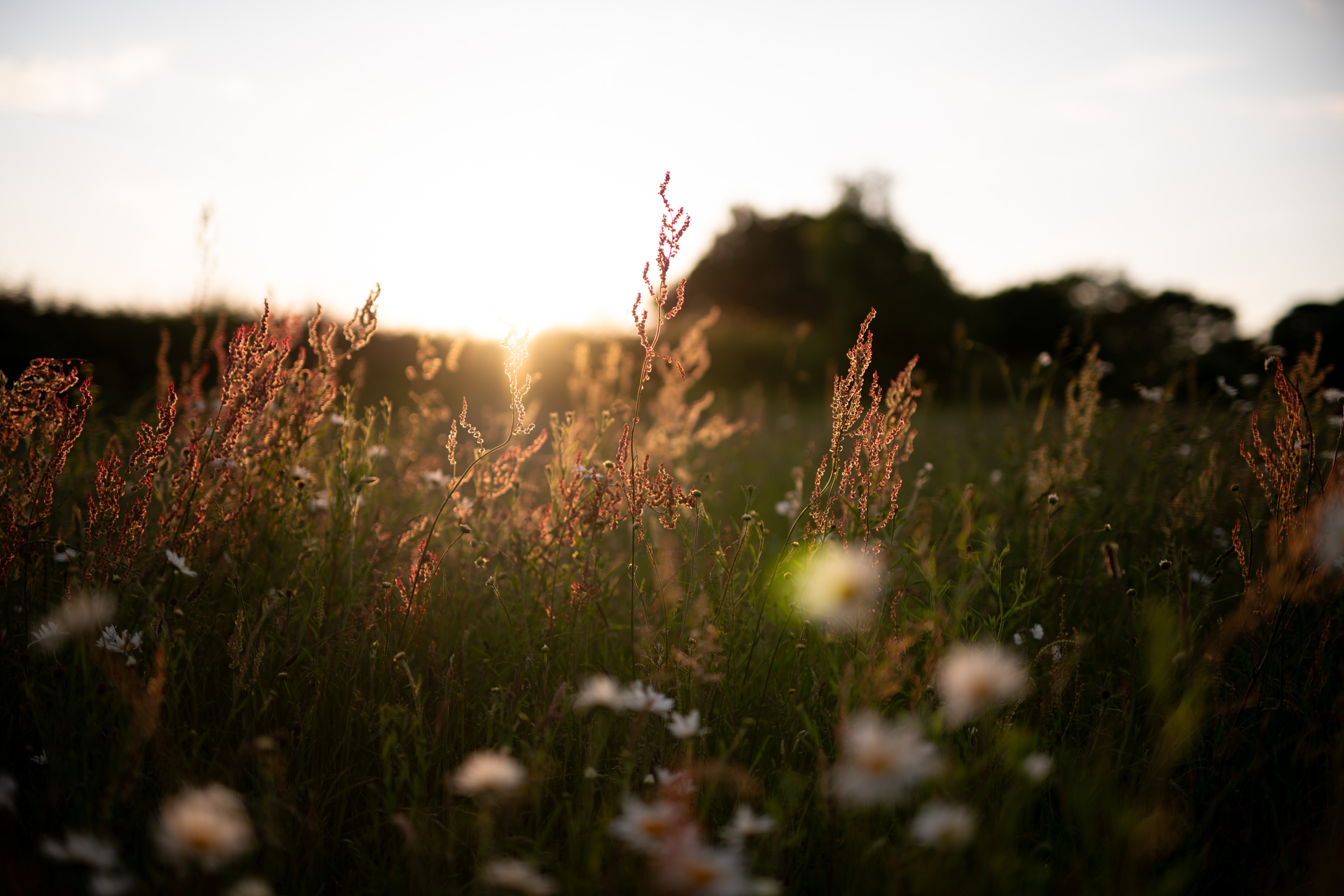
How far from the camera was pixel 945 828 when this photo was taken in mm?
824

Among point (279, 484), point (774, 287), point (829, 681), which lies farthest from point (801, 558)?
point (774, 287)

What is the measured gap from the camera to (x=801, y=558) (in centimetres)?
175

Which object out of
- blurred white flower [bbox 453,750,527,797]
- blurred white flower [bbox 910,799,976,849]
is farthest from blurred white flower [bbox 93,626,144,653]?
blurred white flower [bbox 910,799,976,849]

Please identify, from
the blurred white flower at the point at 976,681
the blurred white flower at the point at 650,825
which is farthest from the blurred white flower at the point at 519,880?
the blurred white flower at the point at 976,681

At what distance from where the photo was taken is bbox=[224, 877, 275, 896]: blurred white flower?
2.60 ft

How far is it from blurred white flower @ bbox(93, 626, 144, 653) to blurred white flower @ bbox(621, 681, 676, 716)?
3.69 feet

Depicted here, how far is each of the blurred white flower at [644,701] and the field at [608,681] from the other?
2.2 inches

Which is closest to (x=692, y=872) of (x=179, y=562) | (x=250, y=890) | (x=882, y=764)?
(x=882, y=764)

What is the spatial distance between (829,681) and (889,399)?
2.39ft

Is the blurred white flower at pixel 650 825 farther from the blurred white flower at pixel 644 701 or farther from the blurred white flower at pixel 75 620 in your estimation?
the blurred white flower at pixel 75 620

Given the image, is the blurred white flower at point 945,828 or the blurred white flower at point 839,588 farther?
the blurred white flower at point 839,588

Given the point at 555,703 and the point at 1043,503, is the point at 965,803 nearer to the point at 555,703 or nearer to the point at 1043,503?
the point at 555,703

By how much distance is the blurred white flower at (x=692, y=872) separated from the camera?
2.63ft

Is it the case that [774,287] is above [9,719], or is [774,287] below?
above
